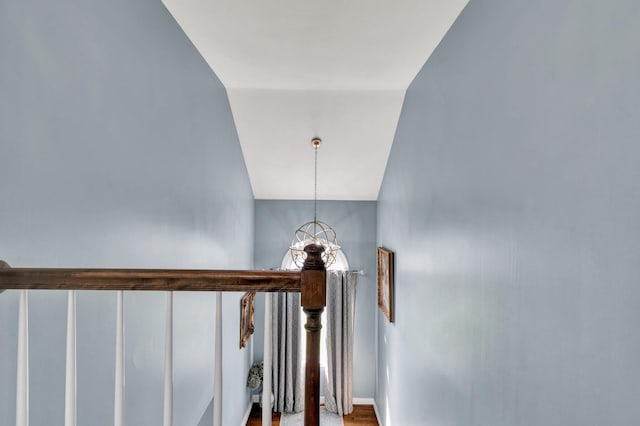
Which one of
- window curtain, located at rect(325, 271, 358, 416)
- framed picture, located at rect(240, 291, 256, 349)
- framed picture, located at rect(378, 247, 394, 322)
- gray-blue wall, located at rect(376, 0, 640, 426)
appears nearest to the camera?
gray-blue wall, located at rect(376, 0, 640, 426)

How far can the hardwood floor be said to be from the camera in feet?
14.7

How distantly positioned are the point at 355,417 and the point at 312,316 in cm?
433

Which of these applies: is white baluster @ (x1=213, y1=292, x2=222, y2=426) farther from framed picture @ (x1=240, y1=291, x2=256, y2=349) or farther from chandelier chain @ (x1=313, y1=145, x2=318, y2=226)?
chandelier chain @ (x1=313, y1=145, x2=318, y2=226)

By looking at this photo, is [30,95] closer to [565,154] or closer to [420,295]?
[565,154]

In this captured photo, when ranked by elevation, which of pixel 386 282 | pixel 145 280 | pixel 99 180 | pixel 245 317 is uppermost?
pixel 99 180

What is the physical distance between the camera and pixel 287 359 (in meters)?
4.79

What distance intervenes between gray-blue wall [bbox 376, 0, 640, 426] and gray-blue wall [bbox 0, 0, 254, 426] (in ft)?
5.20

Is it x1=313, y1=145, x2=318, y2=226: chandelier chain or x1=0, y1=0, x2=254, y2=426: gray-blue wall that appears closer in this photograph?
x1=0, y1=0, x2=254, y2=426: gray-blue wall

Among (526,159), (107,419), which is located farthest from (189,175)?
(526,159)

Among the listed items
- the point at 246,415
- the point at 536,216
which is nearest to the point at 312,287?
the point at 536,216

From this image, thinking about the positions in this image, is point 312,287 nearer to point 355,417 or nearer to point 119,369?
point 119,369

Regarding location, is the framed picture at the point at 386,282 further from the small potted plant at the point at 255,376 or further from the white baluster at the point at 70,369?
the white baluster at the point at 70,369

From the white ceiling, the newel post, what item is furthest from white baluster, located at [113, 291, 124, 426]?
the white ceiling

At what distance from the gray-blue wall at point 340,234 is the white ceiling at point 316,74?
0.23 meters
